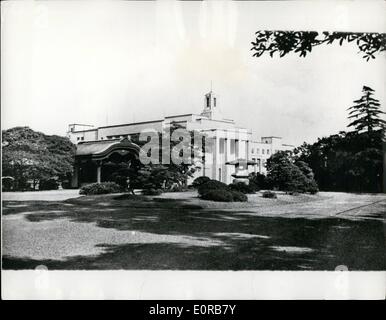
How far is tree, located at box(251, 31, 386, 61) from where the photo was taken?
416 centimetres

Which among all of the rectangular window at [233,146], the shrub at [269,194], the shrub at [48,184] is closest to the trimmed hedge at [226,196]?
the shrub at [269,194]

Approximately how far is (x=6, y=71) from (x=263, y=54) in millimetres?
2909

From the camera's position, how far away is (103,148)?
4836 millimetres

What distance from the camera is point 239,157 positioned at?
498 centimetres

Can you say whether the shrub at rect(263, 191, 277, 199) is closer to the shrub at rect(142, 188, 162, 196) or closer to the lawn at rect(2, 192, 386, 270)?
the lawn at rect(2, 192, 386, 270)

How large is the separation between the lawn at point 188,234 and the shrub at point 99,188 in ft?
0.29

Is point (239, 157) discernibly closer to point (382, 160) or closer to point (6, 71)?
point (382, 160)

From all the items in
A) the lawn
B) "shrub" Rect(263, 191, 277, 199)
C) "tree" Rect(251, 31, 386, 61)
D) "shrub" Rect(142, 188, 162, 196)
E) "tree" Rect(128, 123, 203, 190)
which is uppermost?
"tree" Rect(251, 31, 386, 61)

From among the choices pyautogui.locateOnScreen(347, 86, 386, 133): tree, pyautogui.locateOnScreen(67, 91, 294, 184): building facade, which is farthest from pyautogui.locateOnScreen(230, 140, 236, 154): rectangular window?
pyautogui.locateOnScreen(347, 86, 386, 133): tree

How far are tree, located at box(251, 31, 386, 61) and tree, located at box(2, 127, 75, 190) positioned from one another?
2.63 meters

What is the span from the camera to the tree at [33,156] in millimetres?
4035

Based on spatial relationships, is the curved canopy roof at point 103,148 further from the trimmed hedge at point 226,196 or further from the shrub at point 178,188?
the trimmed hedge at point 226,196
